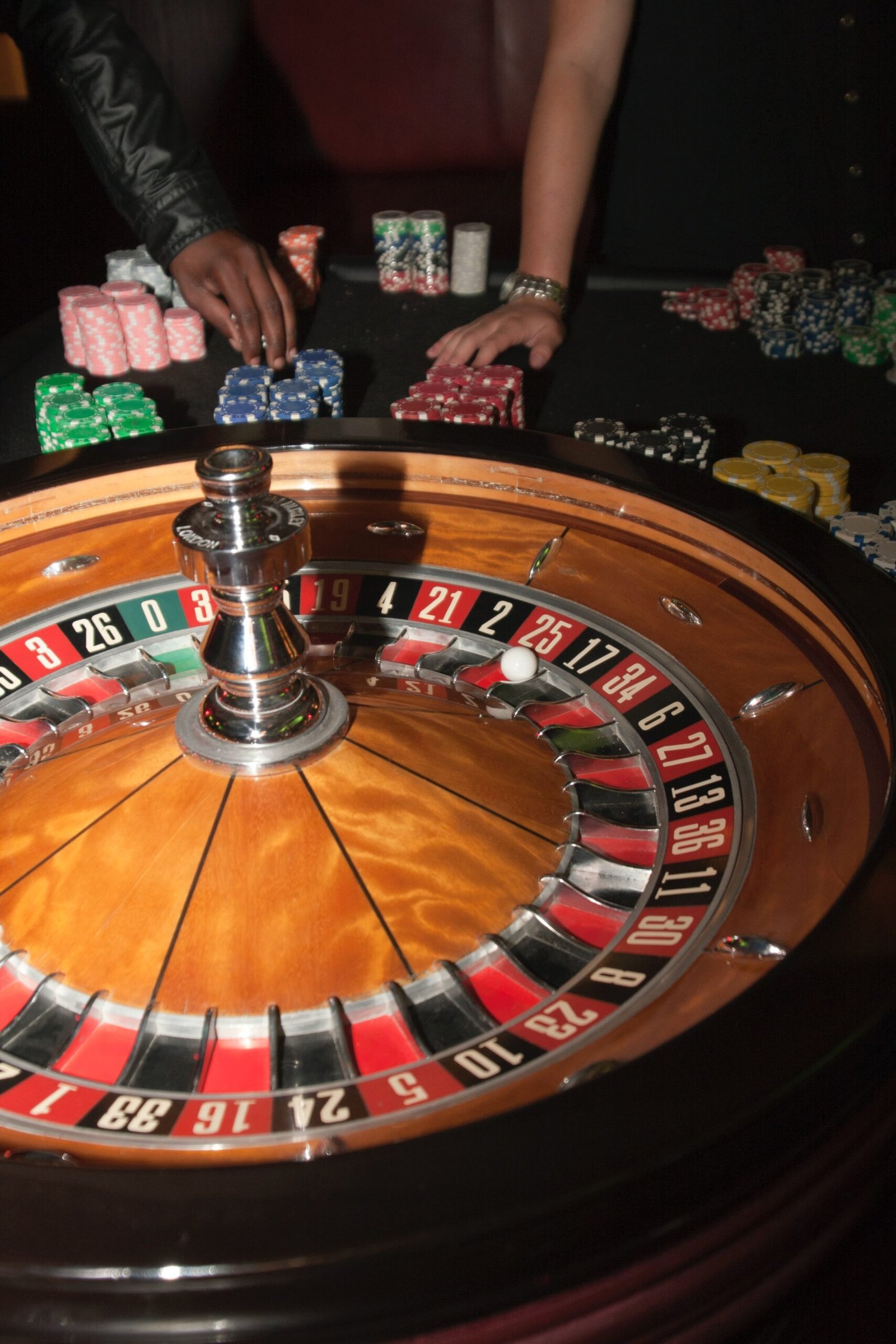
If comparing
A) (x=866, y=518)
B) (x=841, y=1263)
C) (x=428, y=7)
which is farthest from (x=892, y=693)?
(x=428, y=7)

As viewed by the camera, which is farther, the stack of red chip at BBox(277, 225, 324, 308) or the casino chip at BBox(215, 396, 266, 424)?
the stack of red chip at BBox(277, 225, 324, 308)

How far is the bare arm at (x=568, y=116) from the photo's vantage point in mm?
3773

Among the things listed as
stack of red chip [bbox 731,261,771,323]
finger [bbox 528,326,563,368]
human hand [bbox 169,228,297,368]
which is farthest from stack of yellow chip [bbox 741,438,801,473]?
human hand [bbox 169,228,297,368]

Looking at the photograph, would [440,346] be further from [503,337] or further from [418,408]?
[418,408]

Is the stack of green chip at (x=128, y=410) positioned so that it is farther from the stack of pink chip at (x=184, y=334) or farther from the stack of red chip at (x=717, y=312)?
the stack of red chip at (x=717, y=312)

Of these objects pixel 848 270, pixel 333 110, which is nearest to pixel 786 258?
pixel 848 270

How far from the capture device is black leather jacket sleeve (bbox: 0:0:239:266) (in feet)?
11.4

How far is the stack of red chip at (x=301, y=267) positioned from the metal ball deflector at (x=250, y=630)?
9.19 ft

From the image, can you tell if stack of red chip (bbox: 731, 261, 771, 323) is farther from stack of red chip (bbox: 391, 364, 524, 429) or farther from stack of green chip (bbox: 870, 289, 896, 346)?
stack of red chip (bbox: 391, 364, 524, 429)

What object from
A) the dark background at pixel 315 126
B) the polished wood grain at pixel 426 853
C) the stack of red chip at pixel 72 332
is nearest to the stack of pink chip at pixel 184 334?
the stack of red chip at pixel 72 332

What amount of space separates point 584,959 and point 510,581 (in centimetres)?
75

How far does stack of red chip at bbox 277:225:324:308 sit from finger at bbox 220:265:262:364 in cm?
50

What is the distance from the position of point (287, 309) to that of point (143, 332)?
40 cm

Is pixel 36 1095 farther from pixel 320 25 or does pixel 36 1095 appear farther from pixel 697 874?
pixel 320 25
